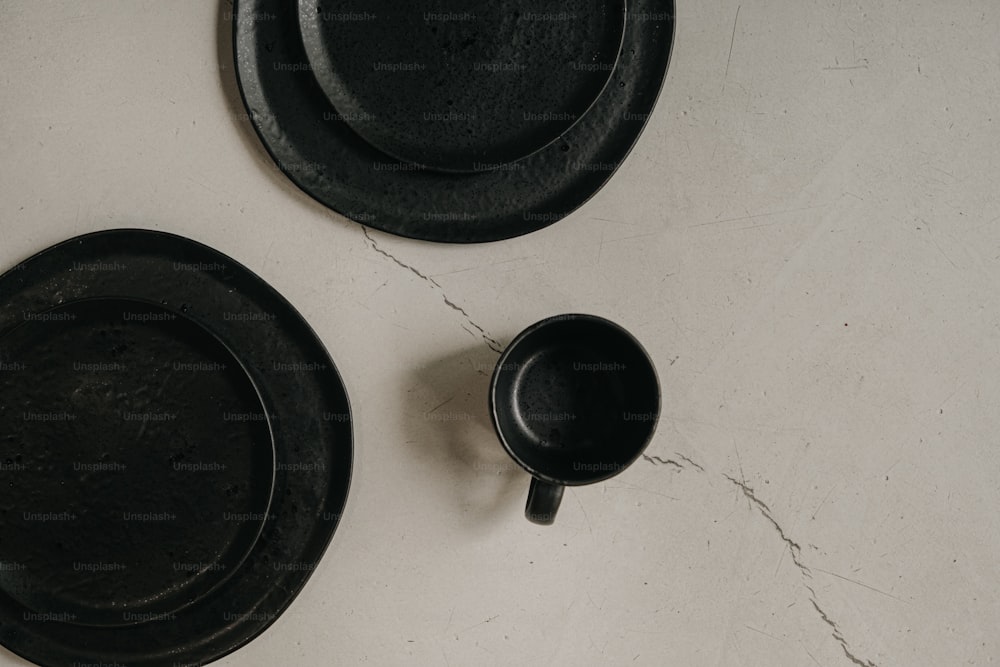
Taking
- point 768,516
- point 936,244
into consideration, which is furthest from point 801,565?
point 936,244

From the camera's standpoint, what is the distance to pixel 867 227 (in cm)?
92

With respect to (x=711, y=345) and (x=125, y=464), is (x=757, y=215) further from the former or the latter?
(x=125, y=464)

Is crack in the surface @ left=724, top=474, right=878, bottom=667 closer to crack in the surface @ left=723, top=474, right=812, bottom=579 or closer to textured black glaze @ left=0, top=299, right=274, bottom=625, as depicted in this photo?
crack in the surface @ left=723, top=474, right=812, bottom=579

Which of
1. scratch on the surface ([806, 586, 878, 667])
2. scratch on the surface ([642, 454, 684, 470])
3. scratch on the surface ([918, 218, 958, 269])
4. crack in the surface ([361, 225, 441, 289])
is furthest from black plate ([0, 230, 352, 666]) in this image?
scratch on the surface ([918, 218, 958, 269])

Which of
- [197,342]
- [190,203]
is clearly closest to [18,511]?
[197,342]

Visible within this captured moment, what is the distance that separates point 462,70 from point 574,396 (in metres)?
0.40

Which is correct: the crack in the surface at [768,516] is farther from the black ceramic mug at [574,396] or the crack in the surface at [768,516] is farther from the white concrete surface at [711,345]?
the black ceramic mug at [574,396]

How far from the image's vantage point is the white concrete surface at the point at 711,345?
89 centimetres

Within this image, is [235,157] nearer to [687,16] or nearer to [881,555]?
Answer: [687,16]

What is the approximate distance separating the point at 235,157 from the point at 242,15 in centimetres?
16

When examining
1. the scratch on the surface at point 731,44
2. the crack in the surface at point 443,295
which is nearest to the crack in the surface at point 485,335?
the crack in the surface at point 443,295

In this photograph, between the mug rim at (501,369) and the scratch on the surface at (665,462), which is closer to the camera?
the mug rim at (501,369)

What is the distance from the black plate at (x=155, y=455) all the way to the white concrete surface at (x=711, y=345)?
5 cm

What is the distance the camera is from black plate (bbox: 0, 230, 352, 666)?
843mm
